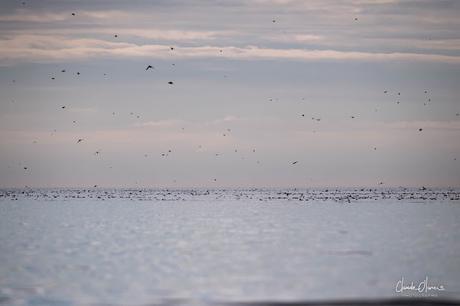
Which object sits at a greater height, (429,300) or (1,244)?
(1,244)

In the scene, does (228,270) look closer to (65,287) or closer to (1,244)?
(65,287)

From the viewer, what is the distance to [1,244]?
47219mm

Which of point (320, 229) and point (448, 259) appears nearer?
point (448, 259)

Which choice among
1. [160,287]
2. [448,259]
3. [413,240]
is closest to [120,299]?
[160,287]

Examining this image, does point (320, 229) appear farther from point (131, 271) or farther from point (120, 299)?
point (120, 299)

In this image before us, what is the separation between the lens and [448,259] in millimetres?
37812

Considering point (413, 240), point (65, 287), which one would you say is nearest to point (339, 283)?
point (65, 287)

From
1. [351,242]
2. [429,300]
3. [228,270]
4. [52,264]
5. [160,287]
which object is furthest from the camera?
[351,242]

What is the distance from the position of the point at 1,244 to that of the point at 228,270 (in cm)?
1883

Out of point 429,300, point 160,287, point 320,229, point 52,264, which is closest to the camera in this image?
point 429,300

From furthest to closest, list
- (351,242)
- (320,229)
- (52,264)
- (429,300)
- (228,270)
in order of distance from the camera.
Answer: (320,229) → (351,242) → (52,264) → (228,270) → (429,300)

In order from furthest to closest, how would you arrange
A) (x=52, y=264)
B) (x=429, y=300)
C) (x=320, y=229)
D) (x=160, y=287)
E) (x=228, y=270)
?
(x=320, y=229) → (x=52, y=264) → (x=228, y=270) → (x=160, y=287) → (x=429, y=300)

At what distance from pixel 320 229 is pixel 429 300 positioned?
28.6 meters

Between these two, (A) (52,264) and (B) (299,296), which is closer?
(B) (299,296)
